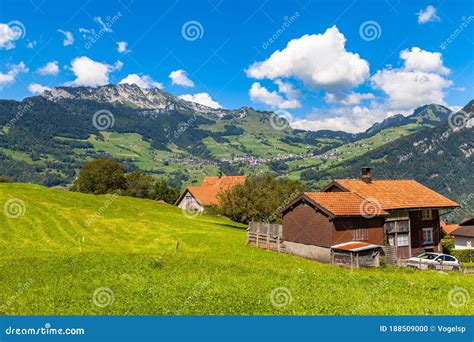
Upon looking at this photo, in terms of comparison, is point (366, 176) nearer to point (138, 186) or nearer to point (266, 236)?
point (266, 236)

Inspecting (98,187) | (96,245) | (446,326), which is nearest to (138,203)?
(96,245)

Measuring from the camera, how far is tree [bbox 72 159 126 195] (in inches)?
4528

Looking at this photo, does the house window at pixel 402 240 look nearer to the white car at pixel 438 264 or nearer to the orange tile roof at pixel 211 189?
the white car at pixel 438 264

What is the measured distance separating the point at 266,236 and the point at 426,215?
19932 mm

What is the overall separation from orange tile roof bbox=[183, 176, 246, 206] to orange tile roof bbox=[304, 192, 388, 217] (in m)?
59.8

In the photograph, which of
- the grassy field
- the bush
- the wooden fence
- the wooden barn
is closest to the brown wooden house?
the wooden fence

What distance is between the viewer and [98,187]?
377 ft

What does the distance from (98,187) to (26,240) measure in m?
76.2

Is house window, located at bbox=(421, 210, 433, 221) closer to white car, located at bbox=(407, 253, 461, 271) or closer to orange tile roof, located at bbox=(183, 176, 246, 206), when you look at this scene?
white car, located at bbox=(407, 253, 461, 271)

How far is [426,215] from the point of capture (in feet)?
164

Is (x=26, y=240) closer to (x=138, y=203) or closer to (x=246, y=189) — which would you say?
(x=246, y=189)

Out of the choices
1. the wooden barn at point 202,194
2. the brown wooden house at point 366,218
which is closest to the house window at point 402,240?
the brown wooden house at point 366,218

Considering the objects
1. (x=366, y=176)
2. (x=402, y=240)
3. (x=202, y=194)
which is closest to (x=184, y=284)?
(x=402, y=240)

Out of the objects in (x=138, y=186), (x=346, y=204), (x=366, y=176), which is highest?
(x=138, y=186)
